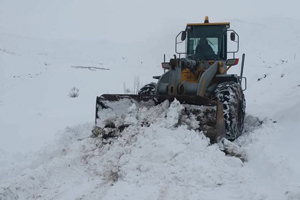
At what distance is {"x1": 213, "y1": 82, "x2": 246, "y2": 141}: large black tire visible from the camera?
5.70 meters

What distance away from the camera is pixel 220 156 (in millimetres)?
4398

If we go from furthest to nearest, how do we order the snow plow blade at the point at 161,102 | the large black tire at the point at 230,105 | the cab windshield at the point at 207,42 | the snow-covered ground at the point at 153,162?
the cab windshield at the point at 207,42 < the large black tire at the point at 230,105 < the snow plow blade at the point at 161,102 < the snow-covered ground at the point at 153,162

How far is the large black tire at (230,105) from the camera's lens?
5699 mm

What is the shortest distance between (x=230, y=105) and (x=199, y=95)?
0.57m

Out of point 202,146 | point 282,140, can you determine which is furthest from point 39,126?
point 282,140

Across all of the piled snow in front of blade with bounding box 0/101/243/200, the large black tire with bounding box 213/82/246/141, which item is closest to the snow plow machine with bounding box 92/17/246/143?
the large black tire with bounding box 213/82/246/141

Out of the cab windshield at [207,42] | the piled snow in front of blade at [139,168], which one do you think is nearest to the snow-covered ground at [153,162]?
the piled snow in front of blade at [139,168]

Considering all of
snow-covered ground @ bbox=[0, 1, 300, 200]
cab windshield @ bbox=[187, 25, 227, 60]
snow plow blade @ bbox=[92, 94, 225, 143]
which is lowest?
snow-covered ground @ bbox=[0, 1, 300, 200]

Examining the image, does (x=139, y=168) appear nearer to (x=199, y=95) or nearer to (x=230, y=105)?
(x=199, y=95)

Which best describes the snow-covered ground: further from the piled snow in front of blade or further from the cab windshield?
the cab windshield

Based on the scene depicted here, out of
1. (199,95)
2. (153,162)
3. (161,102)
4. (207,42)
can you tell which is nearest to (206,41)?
(207,42)

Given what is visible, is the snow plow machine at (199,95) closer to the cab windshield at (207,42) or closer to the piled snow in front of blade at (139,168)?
the cab windshield at (207,42)

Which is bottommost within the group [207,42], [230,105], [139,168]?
[139,168]

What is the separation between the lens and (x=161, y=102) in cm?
545
